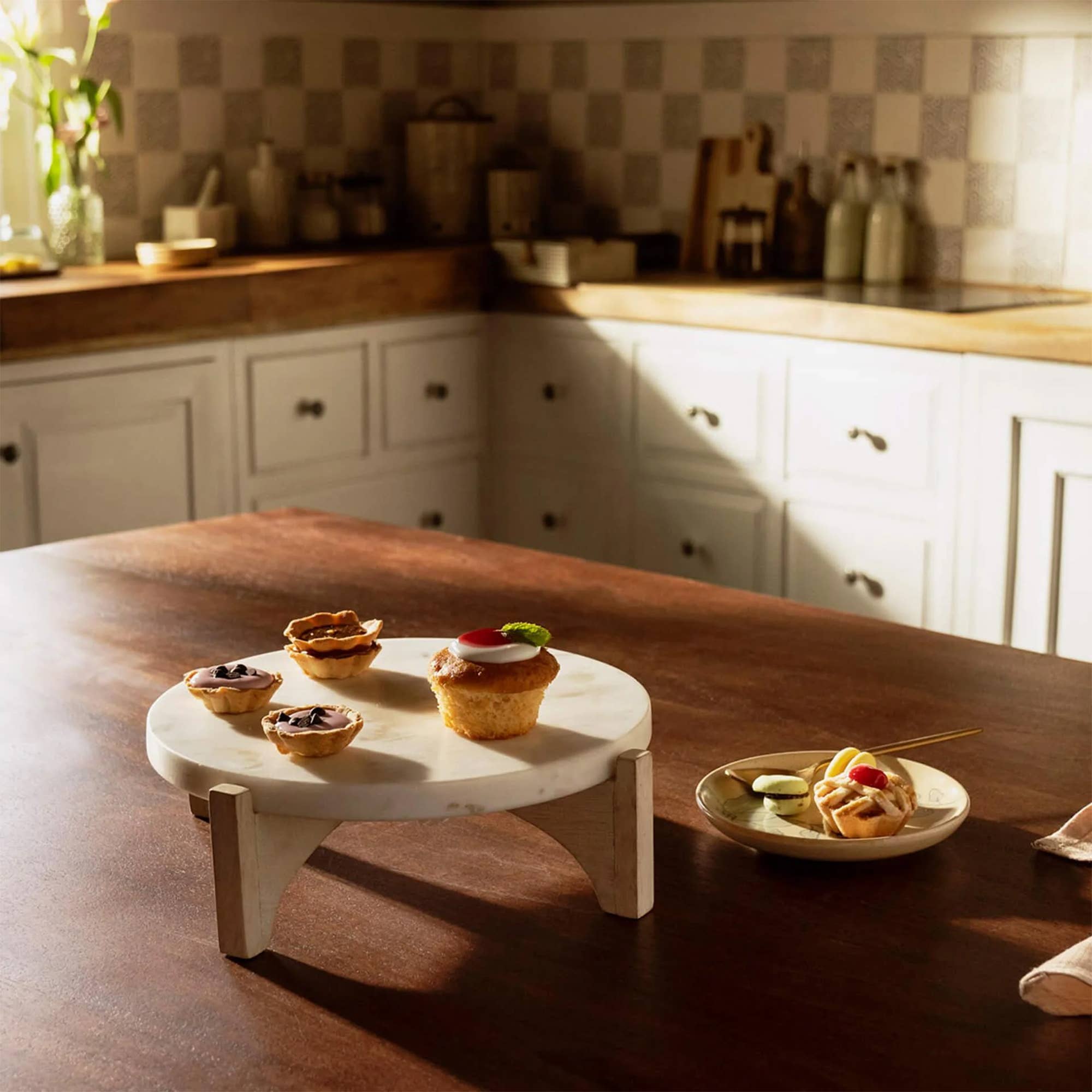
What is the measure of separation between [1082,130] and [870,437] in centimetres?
83

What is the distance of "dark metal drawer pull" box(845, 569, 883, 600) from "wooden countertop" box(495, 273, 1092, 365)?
0.45 meters

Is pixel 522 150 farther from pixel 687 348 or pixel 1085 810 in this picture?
pixel 1085 810

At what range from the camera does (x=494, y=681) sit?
0.98 metres

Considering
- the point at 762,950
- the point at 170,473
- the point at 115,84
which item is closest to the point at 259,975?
the point at 762,950

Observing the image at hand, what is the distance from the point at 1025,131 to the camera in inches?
138

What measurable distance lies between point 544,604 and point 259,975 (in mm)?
734

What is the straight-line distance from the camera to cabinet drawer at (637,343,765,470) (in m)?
3.37

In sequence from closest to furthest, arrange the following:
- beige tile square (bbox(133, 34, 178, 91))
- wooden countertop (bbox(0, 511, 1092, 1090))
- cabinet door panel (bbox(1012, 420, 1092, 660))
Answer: wooden countertop (bbox(0, 511, 1092, 1090)) < cabinet door panel (bbox(1012, 420, 1092, 660)) < beige tile square (bbox(133, 34, 178, 91))

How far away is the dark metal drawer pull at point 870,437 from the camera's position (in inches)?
124

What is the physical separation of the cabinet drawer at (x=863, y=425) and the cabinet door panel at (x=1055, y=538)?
0.71ft

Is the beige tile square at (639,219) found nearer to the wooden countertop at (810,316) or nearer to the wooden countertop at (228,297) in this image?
the wooden countertop at (810,316)

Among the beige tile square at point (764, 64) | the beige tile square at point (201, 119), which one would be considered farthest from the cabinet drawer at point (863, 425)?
the beige tile square at point (201, 119)

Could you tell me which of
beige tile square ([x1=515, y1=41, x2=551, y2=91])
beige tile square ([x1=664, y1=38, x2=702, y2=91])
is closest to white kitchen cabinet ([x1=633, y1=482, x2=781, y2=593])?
beige tile square ([x1=664, y1=38, x2=702, y2=91])

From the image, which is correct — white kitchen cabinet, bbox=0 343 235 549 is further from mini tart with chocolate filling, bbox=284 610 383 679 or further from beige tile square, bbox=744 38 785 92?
mini tart with chocolate filling, bbox=284 610 383 679
